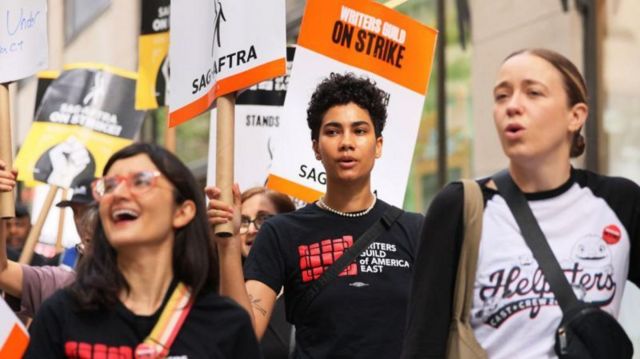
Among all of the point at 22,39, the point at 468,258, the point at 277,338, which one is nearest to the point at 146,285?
the point at 468,258

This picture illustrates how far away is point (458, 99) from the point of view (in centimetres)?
1577

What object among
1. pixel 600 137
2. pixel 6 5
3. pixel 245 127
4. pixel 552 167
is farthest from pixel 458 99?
pixel 552 167

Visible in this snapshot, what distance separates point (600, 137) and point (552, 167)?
834cm

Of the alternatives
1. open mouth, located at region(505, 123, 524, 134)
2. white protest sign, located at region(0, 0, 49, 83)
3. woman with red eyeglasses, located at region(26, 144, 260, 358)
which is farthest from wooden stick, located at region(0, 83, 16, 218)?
open mouth, located at region(505, 123, 524, 134)

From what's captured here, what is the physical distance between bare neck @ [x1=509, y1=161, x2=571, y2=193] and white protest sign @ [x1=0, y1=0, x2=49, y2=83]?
3.32 m

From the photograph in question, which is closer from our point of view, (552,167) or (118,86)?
(552,167)

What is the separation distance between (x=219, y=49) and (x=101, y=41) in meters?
22.5

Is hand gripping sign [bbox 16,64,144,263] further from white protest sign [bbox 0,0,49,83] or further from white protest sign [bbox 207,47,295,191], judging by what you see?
white protest sign [bbox 0,0,49,83]

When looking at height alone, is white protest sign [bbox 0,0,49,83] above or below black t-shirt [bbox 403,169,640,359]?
above

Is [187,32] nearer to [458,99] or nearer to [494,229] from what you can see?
[494,229]

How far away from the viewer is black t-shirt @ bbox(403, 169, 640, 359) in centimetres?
509

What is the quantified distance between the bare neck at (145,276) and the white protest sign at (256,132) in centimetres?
476

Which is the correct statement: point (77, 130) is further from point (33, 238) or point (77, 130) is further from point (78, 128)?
point (33, 238)

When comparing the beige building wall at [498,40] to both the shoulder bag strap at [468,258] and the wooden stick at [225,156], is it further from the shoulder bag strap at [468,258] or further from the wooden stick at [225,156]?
the shoulder bag strap at [468,258]
